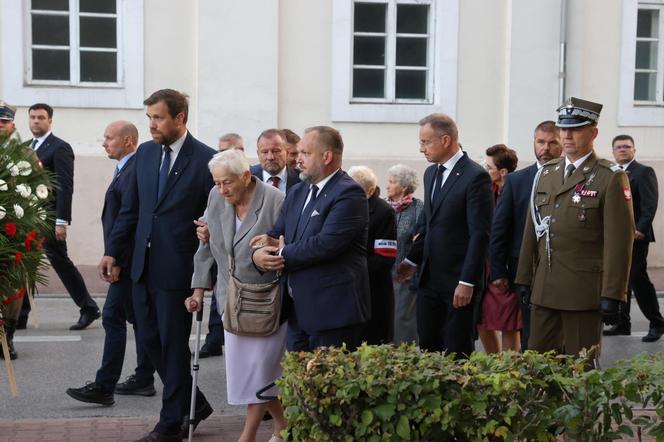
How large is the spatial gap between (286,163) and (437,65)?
23.9 feet

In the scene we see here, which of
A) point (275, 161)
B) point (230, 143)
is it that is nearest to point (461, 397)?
point (275, 161)

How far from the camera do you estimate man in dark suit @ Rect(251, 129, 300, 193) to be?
887 centimetres

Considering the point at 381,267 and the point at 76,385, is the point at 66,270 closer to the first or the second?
the point at 76,385

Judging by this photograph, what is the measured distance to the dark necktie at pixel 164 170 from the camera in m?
6.62

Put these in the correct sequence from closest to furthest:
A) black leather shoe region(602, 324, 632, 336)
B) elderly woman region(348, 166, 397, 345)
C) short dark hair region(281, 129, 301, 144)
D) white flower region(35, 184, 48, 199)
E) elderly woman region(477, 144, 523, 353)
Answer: white flower region(35, 184, 48, 199) → elderly woman region(348, 166, 397, 345) → elderly woman region(477, 144, 523, 353) → short dark hair region(281, 129, 301, 144) → black leather shoe region(602, 324, 632, 336)

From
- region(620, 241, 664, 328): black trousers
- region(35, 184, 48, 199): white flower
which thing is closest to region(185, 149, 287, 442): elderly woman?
region(35, 184, 48, 199): white flower

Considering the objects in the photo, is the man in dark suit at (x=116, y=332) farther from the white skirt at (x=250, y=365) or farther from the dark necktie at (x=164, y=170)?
the white skirt at (x=250, y=365)

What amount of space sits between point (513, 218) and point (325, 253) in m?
2.21

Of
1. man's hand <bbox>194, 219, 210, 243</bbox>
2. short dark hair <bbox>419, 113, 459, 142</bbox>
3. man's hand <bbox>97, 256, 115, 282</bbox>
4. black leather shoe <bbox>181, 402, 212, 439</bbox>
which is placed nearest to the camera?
man's hand <bbox>194, 219, 210, 243</bbox>

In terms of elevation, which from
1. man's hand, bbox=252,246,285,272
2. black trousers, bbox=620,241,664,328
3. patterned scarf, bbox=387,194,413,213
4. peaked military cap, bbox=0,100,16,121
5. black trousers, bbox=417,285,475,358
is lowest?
black trousers, bbox=620,241,664,328

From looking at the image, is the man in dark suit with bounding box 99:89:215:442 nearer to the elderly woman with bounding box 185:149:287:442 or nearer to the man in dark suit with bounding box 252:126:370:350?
the elderly woman with bounding box 185:149:287:442

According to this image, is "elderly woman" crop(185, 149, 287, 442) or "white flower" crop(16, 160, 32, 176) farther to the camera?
"white flower" crop(16, 160, 32, 176)

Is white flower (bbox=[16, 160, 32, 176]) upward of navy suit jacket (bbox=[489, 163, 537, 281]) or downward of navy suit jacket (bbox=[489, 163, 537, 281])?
upward

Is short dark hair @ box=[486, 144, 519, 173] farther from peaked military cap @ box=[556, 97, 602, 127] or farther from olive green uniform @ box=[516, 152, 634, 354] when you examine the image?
peaked military cap @ box=[556, 97, 602, 127]
